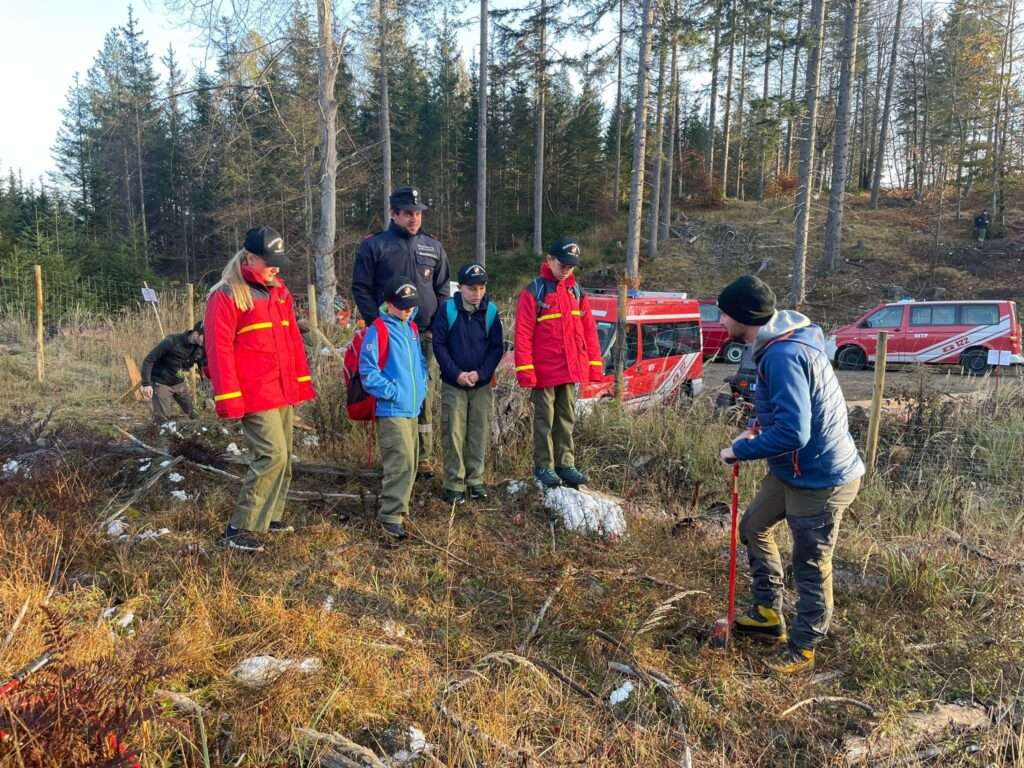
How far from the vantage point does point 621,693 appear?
286 centimetres

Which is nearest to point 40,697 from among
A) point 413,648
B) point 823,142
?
point 413,648

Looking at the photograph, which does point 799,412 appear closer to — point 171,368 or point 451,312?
point 451,312

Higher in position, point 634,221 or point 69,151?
point 69,151

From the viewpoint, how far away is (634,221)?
18.9 meters

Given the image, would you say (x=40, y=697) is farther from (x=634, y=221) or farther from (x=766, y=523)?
(x=634, y=221)

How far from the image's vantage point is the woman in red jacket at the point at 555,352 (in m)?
4.73

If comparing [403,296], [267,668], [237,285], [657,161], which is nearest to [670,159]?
[657,161]

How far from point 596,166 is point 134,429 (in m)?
30.4

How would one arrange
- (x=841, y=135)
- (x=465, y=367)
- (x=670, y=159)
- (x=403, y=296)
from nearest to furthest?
1. (x=403, y=296)
2. (x=465, y=367)
3. (x=841, y=135)
4. (x=670, y=159)

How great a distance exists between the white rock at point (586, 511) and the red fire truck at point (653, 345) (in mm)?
2619

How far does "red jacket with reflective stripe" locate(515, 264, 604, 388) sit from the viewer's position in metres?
4.78

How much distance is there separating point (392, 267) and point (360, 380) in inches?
38.9

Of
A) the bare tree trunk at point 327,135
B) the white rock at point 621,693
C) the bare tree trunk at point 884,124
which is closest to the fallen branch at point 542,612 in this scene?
the white rock at point 621,693

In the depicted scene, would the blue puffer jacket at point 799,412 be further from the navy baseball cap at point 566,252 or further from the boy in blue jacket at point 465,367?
the boy in blue jacket at point 465,367
